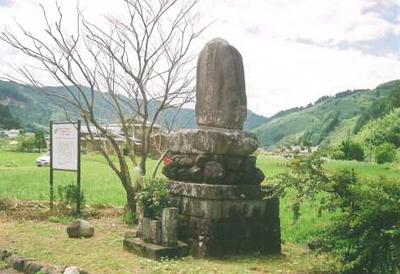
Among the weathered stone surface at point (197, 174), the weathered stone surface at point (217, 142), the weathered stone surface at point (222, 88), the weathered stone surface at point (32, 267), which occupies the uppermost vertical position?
the weathered stone surface at point (222, 88)

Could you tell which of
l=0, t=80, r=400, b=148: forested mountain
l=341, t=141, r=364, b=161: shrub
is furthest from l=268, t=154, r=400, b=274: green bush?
l=0, t=80, r=400, b=148: forested mountain

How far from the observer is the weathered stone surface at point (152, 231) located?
7.16 m

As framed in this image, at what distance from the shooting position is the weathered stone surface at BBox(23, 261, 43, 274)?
6090 millimetres

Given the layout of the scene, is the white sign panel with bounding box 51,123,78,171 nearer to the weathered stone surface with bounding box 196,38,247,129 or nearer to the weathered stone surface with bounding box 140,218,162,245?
the weathered stone surface with bounding box 140,218,162,245

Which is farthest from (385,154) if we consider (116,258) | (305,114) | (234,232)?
(305,114)

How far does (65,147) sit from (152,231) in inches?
210

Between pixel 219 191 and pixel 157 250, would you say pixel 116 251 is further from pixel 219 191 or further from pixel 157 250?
pixel 219 191

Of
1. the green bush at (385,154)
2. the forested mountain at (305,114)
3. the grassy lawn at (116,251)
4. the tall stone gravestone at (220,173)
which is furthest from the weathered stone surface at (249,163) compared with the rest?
the forested mountain at (305,114)

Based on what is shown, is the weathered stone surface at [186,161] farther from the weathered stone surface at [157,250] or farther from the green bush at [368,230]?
the green bush at [368,230]

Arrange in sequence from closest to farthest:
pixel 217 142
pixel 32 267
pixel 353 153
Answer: pixel 32 267
pixel 217 142
pixel 353 153

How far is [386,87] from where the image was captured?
113938 millimetres

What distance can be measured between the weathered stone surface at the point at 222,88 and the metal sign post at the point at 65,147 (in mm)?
4552

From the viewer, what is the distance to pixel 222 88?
7.55 metres

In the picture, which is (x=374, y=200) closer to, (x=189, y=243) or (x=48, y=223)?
(x=189, y=243)
